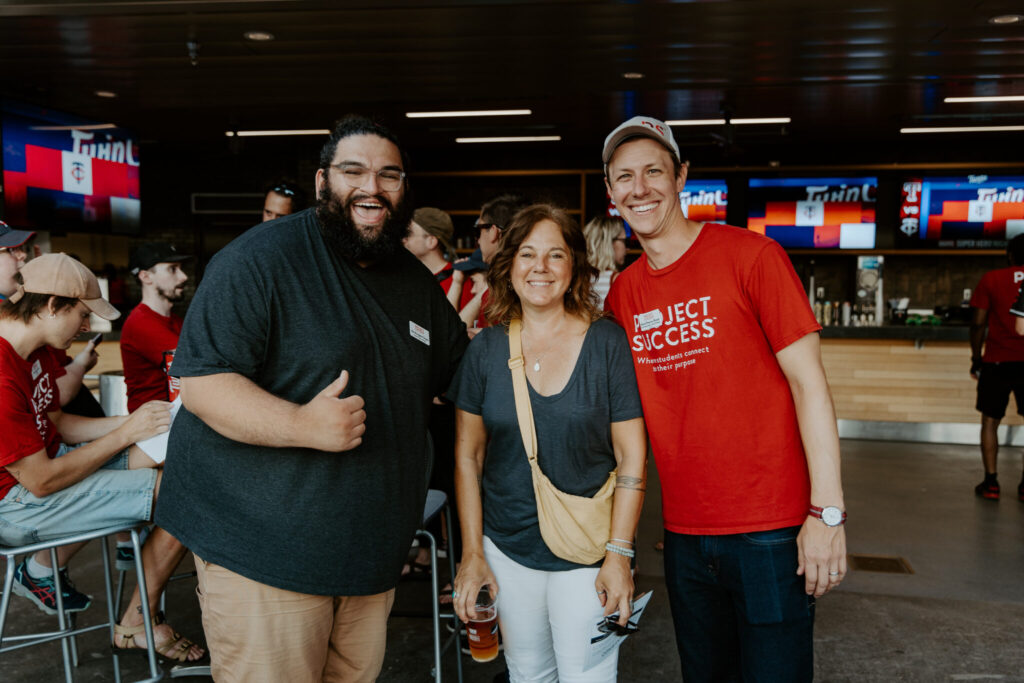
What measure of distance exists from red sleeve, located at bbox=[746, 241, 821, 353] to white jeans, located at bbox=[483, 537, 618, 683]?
73cm

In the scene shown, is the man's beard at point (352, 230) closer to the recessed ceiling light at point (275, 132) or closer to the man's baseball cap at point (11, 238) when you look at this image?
the man's baseball cap at point (11, 238)

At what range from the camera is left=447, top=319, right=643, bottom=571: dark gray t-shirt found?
6.14 ft

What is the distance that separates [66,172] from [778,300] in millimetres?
4774

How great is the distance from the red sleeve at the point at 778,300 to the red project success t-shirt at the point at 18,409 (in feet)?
6.64

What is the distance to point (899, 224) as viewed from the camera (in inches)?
340

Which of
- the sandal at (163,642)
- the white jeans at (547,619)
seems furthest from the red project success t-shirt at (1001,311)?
the sandal at (163,642)

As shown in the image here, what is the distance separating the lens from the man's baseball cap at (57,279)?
239cm

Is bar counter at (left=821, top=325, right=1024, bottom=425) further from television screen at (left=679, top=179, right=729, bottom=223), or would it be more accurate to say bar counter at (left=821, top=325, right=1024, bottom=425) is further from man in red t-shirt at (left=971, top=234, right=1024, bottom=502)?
television screen at (left=679, top=179, right=729, bottom=223)

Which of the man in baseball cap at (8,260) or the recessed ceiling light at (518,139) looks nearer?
the man in baseball cap at (8,260)

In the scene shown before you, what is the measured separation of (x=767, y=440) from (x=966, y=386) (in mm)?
6332

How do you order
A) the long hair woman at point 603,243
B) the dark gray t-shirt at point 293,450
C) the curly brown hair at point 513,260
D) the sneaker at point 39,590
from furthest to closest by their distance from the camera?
the long hair woman at point 603,243 < the sneaker at point 39,590 < the curly brown hair at point 513,260 < the dark gray t-shirt at point 293,450

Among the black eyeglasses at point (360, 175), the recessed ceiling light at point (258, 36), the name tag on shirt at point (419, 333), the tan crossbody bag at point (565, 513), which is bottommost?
the tan crossbody bag at point (565, 513)

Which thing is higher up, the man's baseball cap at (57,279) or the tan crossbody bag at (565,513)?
the man's baseball cap at (57,279)

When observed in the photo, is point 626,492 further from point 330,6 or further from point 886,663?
point 330,6
